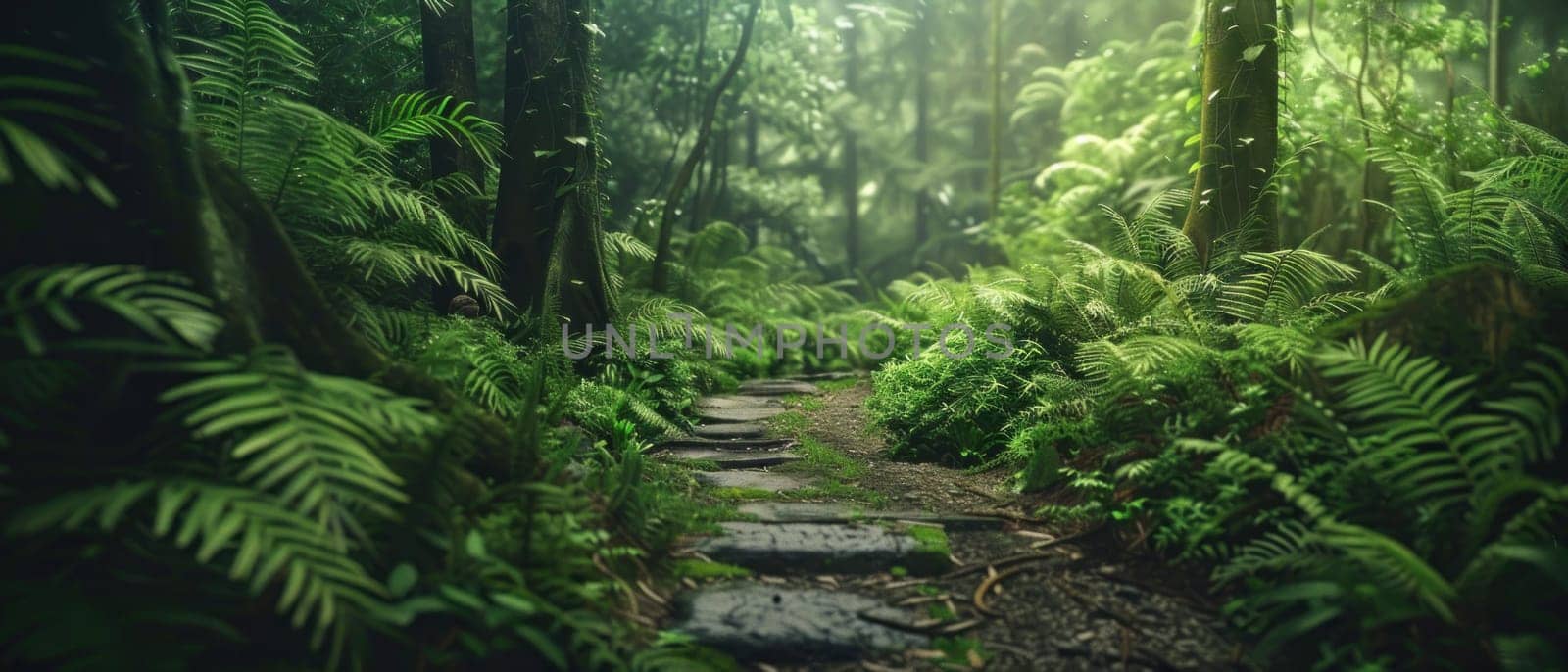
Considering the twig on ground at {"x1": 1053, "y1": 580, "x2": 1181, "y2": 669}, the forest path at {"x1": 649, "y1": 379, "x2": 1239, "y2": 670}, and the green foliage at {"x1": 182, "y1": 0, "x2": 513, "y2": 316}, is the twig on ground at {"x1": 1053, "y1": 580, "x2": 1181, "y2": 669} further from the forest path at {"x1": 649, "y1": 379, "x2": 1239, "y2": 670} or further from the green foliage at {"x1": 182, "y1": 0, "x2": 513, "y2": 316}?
the green foliage at {"x1": 182, "y1": 0, "x2": 513, "y2": 316}

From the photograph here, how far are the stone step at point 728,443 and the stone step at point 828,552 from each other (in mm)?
1788

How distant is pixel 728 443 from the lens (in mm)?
5504

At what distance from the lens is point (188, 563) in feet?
7.43

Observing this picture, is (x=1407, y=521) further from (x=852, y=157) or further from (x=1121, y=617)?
(x=852, y=157)

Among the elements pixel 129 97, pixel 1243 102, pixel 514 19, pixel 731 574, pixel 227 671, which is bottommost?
pixel 731 574

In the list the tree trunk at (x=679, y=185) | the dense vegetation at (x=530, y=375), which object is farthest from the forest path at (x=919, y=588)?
the tree trunk at (x=679, y=185)

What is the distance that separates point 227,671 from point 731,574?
1704 mm

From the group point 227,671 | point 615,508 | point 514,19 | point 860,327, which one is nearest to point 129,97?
point 227,671

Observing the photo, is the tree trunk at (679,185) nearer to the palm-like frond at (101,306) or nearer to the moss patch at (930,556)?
the moss patch at (930,556)

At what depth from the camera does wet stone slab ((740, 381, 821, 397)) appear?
7710 mm

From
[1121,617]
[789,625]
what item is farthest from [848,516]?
[1121,617]

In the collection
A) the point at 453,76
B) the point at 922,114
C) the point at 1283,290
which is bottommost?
the point at 1283,290

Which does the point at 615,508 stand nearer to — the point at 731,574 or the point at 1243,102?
the point at 731,574

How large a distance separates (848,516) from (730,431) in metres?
2.02
